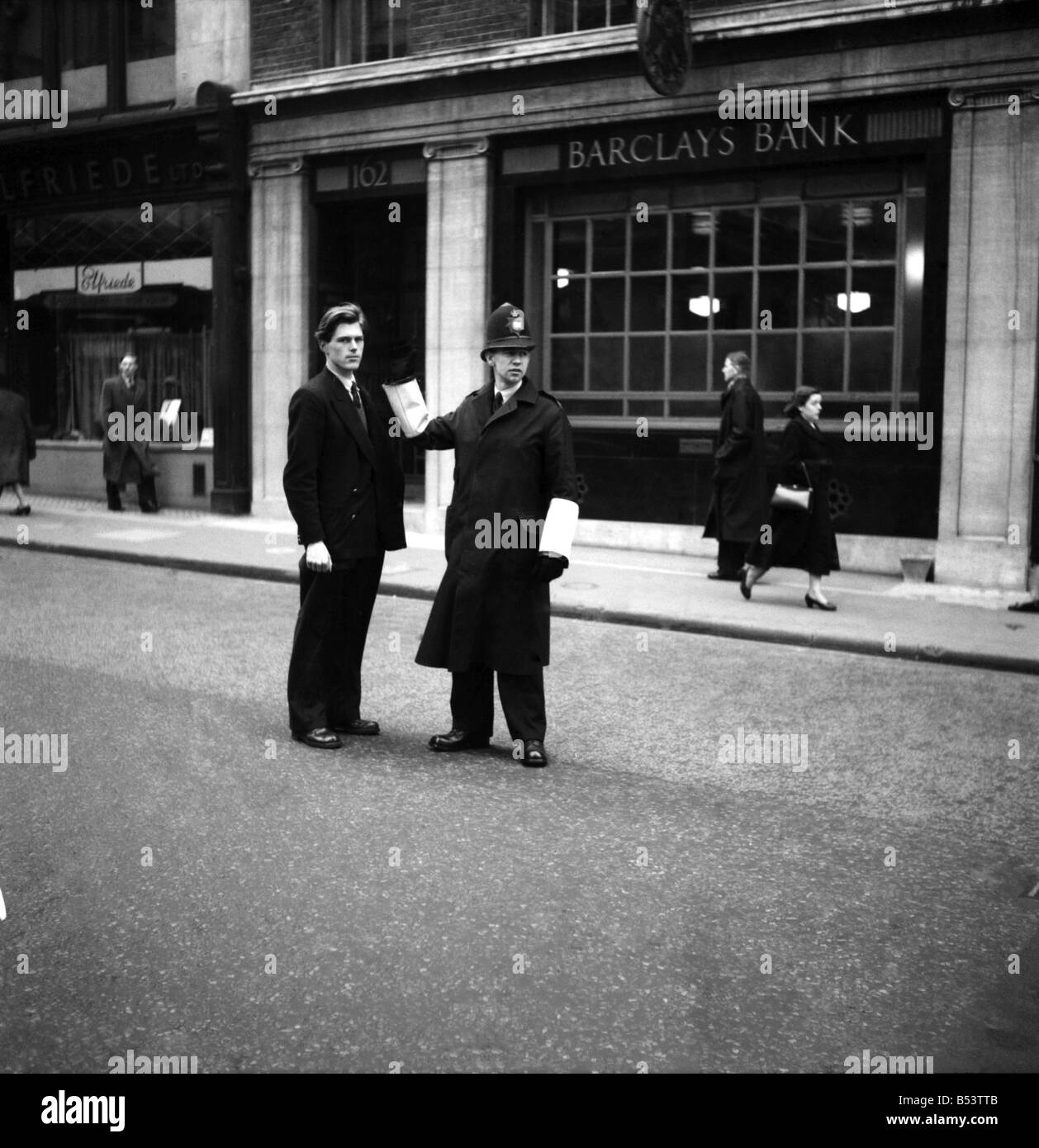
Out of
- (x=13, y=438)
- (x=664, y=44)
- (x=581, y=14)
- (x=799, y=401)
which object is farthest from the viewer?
(x=13, y=438)

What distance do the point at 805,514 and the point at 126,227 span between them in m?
11.7

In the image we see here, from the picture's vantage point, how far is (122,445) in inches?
727

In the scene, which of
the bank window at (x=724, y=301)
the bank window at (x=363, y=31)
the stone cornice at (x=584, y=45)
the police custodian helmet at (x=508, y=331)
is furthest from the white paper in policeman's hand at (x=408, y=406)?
the bank window at (x=363, y=31)

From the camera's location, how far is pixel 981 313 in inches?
515

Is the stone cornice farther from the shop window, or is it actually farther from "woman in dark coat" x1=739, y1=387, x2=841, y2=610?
"woman in dark coat" x1=739, y1=387, x2=841, y2=610

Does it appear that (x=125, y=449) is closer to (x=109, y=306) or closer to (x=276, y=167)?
(x=109, y=306)

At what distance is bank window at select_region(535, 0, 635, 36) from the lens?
1510 cm

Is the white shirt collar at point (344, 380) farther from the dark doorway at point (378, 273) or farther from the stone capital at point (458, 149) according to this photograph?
the dark doorway at point (378, 273)

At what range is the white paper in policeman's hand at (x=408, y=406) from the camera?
6.98 m

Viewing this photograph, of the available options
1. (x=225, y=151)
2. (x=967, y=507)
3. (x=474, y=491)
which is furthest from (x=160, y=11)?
(x=474, y=491)

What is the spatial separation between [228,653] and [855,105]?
8.22 meters

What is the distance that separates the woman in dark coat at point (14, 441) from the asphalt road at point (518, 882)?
938 cm

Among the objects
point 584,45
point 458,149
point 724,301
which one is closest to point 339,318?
point 724,301

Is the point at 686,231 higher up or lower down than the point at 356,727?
higher up
